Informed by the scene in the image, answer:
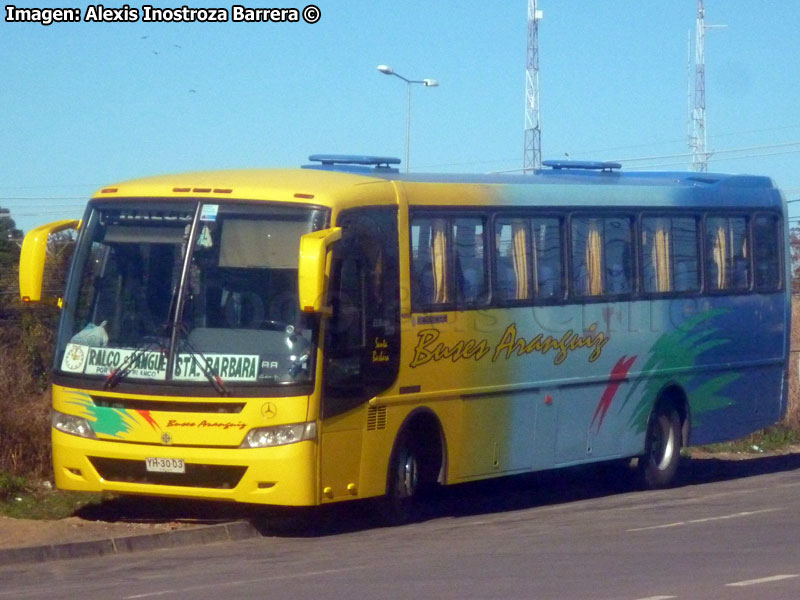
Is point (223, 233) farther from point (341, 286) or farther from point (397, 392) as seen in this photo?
point (397, 392)

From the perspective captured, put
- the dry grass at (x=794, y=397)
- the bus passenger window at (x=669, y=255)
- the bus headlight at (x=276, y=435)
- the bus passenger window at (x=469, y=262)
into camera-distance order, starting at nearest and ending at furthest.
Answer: the bus headlight at (x=276, y=435), the bus passenger window at (x=469, y=262), the bus passenger window at (x=669, y=255), the dry grass at (x=794, y=397)

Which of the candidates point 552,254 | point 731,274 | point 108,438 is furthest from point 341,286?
point 731,274

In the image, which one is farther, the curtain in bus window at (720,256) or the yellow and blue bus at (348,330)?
the curtain in bus window at (720,256)

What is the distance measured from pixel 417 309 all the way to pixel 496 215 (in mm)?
1698

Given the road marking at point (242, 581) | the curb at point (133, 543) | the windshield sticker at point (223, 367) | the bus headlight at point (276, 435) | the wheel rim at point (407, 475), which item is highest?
the windshield sticker at point (223, 367)

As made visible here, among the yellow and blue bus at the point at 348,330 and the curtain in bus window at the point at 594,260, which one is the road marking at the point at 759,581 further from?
the curtain in bus window at the point at 594,260

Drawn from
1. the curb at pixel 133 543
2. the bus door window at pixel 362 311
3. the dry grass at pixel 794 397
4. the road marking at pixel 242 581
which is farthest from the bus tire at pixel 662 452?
the road marking at pixel 242 581

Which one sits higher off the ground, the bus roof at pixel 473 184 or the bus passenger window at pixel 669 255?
the bus roof at pixel 473 184

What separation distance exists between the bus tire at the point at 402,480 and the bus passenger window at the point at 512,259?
1.94 metres

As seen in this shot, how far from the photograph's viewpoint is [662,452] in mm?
16719

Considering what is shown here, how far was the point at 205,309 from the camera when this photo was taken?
11.6 metres

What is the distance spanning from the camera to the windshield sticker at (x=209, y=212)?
1180 centimetres

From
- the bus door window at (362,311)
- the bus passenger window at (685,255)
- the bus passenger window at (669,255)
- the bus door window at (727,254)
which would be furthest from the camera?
the bus door window at (727,254)

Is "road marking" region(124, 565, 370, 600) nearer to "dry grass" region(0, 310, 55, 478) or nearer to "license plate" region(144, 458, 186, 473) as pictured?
"license plate" region(144, 458, 186, 473)
